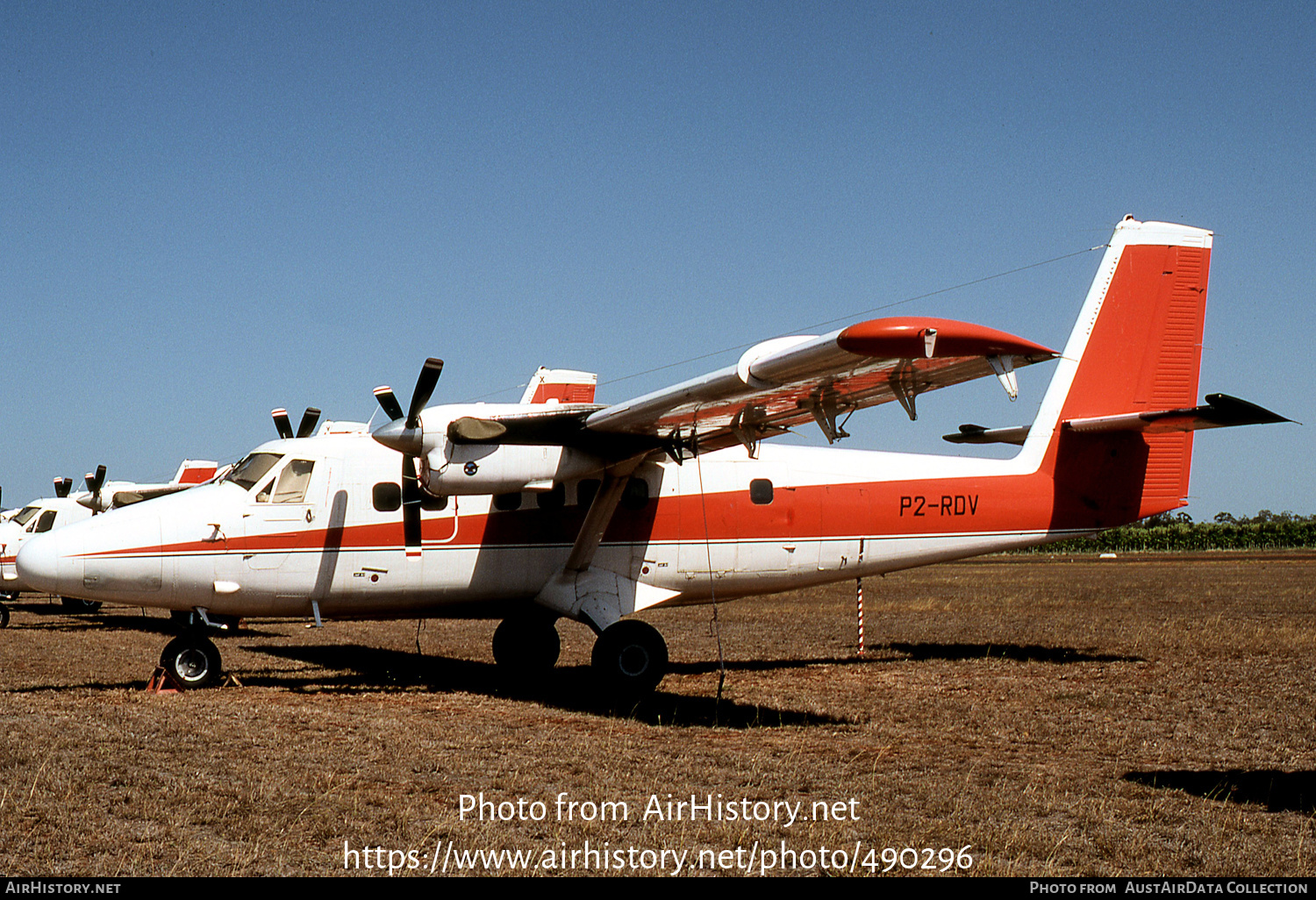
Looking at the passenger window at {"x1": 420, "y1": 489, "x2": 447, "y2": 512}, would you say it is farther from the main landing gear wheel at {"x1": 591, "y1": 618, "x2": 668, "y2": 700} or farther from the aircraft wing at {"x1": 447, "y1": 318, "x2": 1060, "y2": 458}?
the main landing gear wheel at {"x1": 591, "y1": 618, "x2": 668, "y2": 700}

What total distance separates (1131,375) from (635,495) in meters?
7.38

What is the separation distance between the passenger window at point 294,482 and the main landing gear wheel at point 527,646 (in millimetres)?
3463

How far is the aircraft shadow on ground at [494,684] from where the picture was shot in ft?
36.1

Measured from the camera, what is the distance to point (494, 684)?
533 inches

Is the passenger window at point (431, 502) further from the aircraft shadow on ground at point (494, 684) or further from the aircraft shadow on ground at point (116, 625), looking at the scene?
the aircraft shadow on ground at point (116, 625)

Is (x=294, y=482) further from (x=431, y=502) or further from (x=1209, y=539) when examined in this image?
(x=1209, y=539)

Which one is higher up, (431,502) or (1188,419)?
(1188,419)

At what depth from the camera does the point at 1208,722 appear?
33.5ft

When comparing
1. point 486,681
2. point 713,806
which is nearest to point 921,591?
point 486,681

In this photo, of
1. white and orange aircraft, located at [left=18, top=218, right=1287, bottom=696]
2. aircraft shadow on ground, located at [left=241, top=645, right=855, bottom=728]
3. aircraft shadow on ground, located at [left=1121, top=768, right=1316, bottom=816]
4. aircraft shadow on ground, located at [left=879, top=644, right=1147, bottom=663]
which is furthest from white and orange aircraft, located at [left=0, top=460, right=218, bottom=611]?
aircraft shadow on ground, located at [left=1121, top=768, right=1316, bottom=816]

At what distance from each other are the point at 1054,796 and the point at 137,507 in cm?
1004

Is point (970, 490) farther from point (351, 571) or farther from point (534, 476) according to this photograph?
point (351, 571)

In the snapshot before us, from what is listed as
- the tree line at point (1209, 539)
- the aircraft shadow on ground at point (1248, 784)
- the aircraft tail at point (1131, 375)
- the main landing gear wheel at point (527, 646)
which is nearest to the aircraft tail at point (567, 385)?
the main landing gear wheel at point (527, 646)

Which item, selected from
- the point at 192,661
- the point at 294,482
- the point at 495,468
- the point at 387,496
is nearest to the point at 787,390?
the point at 495,468
